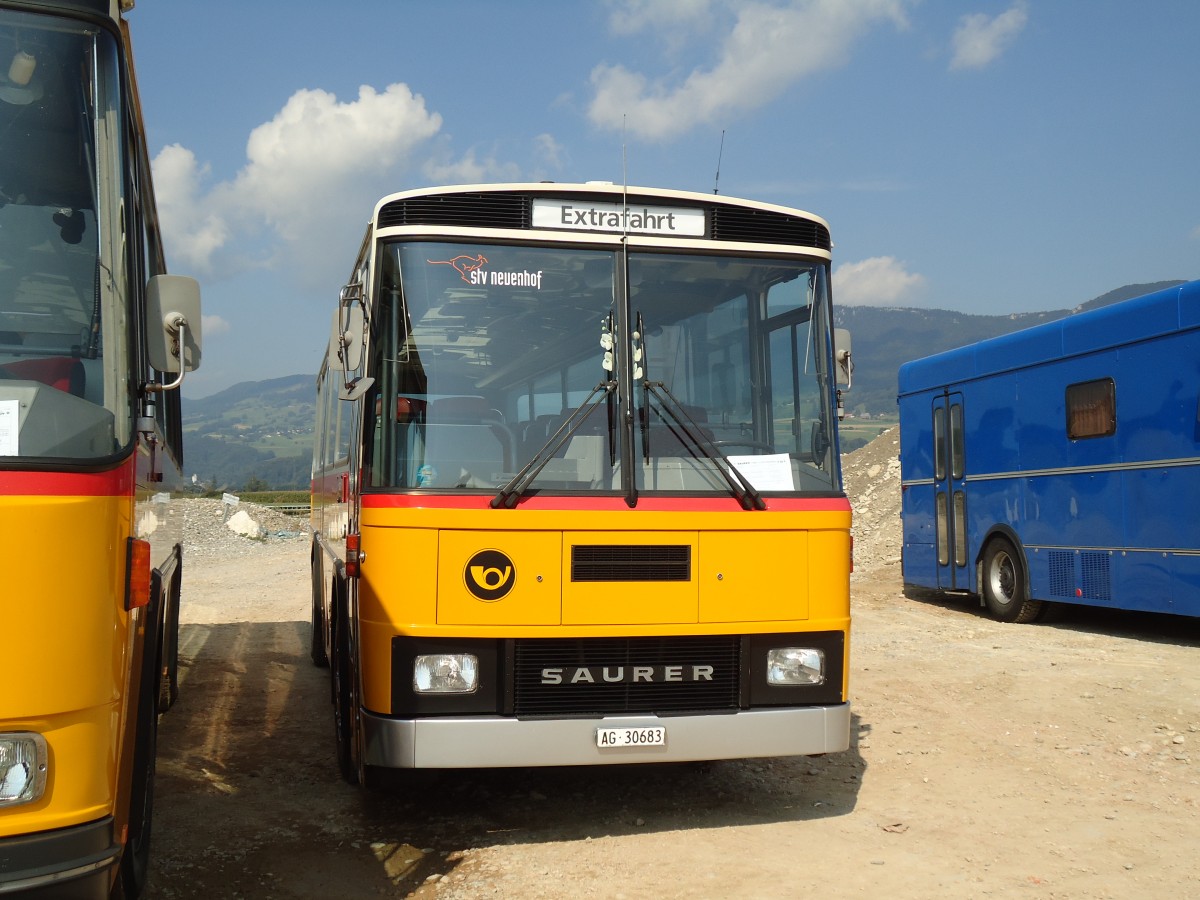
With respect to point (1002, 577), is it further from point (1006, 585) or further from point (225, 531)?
point (225, 531)

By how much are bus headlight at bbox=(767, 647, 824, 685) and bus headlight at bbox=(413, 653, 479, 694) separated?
1.47 meters

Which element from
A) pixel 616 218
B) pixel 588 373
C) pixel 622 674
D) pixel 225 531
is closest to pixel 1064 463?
pixel 616 218

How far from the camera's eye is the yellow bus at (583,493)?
538cm

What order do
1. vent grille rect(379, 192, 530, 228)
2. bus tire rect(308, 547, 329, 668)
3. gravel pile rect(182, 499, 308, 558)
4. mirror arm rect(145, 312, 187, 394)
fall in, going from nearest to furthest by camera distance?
mirror arm rect(145, 312, 187, 394) < vent grille rect(379, 192, 530, 228) < bus tire rect(308, 547, 329, 668) < gravel pile rect(182, 499, 308, 558)

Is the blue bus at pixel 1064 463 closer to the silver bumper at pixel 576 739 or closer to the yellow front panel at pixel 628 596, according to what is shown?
the silver bumper at pixel 576 739

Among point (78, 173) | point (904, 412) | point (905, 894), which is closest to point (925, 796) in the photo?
point (905, 894)

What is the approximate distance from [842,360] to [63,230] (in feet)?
13.3

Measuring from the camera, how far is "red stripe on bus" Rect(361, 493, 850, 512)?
5.36 meters

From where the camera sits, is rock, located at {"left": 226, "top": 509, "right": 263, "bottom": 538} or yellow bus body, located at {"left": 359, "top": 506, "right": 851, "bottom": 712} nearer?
yellow bus body, located at {"left": 359, "top": 506, "right": 851, "bottom": 712}

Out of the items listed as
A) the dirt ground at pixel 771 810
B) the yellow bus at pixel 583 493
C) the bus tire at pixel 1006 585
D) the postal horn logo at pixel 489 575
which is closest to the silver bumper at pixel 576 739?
the yellow bus at pixel 583 493

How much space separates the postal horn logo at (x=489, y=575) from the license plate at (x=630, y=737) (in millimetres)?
808

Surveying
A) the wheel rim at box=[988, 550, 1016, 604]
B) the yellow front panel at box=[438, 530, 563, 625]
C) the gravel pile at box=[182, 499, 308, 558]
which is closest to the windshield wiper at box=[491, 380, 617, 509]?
the yellow front panel at box=[438, 530, 563, 625]


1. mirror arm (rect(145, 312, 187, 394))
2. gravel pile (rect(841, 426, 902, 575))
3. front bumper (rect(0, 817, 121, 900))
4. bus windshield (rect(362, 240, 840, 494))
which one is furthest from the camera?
gravel pile (rect(841, 426, 902, 575))

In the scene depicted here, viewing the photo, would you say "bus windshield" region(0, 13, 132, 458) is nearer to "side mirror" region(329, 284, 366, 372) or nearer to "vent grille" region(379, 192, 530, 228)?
"side mirror" region(329, 284, 366, 372)
